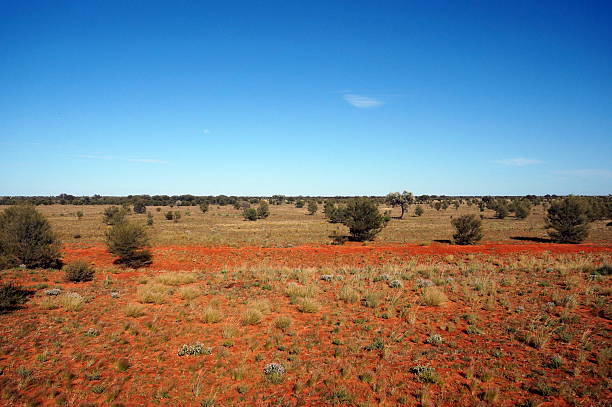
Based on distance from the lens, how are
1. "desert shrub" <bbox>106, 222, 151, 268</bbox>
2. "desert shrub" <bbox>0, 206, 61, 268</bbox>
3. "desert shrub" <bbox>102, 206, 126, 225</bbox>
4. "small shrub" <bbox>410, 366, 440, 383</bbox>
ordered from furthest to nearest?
"desert shrub" <bbox>102, 206, 126, 225</bbox> < "desert shrub" <bbox>106, 222, 151, 268</bbox> < "desert shrub" <bbox>0, 206, 61, 268</bbox> < "small shrub" <bbox>410, 366, 440, 383</bbox>

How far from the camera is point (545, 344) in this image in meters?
8.04

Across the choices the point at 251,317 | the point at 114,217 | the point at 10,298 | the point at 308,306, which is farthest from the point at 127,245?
the point at 114,217

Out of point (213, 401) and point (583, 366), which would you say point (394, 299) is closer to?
point (583, 366)

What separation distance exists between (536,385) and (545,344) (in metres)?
2.16

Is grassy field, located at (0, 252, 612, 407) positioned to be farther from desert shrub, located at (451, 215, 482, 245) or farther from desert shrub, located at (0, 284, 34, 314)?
desert shrub, located at (451, 215, 482, 245)

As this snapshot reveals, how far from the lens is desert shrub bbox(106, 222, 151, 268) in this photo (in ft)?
70.0

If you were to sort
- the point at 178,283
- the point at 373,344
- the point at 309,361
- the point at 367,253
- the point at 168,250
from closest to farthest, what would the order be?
the point at 309,361
the point at 373,344
the point at 178,283
the point at 367,253
the point at 168,250

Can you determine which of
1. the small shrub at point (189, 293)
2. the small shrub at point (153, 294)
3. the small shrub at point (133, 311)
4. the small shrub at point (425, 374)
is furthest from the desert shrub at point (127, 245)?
the small shrub at point (425, 374)

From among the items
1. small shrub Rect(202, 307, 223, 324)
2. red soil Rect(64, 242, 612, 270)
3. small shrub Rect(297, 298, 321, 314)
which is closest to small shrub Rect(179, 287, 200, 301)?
small shrub Rect(202, 307, 223, 324)

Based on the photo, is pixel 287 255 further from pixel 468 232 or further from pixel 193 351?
pixel 468 232

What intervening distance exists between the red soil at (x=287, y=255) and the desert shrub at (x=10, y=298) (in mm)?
9108

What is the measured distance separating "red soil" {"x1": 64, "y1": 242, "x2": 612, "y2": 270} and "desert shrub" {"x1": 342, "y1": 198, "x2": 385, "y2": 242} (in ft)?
19.9

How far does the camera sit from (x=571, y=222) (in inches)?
1239

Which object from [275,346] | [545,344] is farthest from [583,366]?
[275,346]
